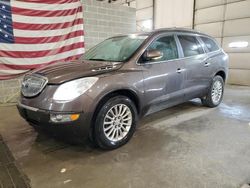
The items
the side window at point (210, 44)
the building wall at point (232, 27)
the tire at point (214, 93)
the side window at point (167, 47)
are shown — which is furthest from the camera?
the building wall at point (232, 27)

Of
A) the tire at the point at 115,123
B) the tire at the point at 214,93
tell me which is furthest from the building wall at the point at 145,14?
the tire at the point at 115,123

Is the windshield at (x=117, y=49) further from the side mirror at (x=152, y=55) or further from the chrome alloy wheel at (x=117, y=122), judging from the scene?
the chrome alloy wheel at (x=117, y=122)

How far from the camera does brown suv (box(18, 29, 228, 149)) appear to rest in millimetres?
2191

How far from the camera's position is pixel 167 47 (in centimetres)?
319

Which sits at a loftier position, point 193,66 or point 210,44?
point 210,44

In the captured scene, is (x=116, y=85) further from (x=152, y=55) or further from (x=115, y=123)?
(x=152, y=55)

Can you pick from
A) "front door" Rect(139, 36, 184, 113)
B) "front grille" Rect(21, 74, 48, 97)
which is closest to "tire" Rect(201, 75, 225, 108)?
"front door" Rect(139, 36, 184, 113)

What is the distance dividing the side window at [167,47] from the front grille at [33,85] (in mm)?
1556

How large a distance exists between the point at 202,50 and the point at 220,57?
0.58m

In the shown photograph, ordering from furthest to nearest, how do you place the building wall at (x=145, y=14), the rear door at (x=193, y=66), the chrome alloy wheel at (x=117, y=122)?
the building wall at (x=145, y=14), the rear door at (x=193, y=66), the chrome alloy wheel at (x=117, y=122)

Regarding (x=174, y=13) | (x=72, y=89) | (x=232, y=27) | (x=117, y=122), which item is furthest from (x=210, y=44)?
(x=174, y=13)

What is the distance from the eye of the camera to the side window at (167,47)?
3.02m

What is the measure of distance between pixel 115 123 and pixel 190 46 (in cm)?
197

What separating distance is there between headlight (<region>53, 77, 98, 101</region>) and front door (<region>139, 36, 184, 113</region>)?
0.85m
